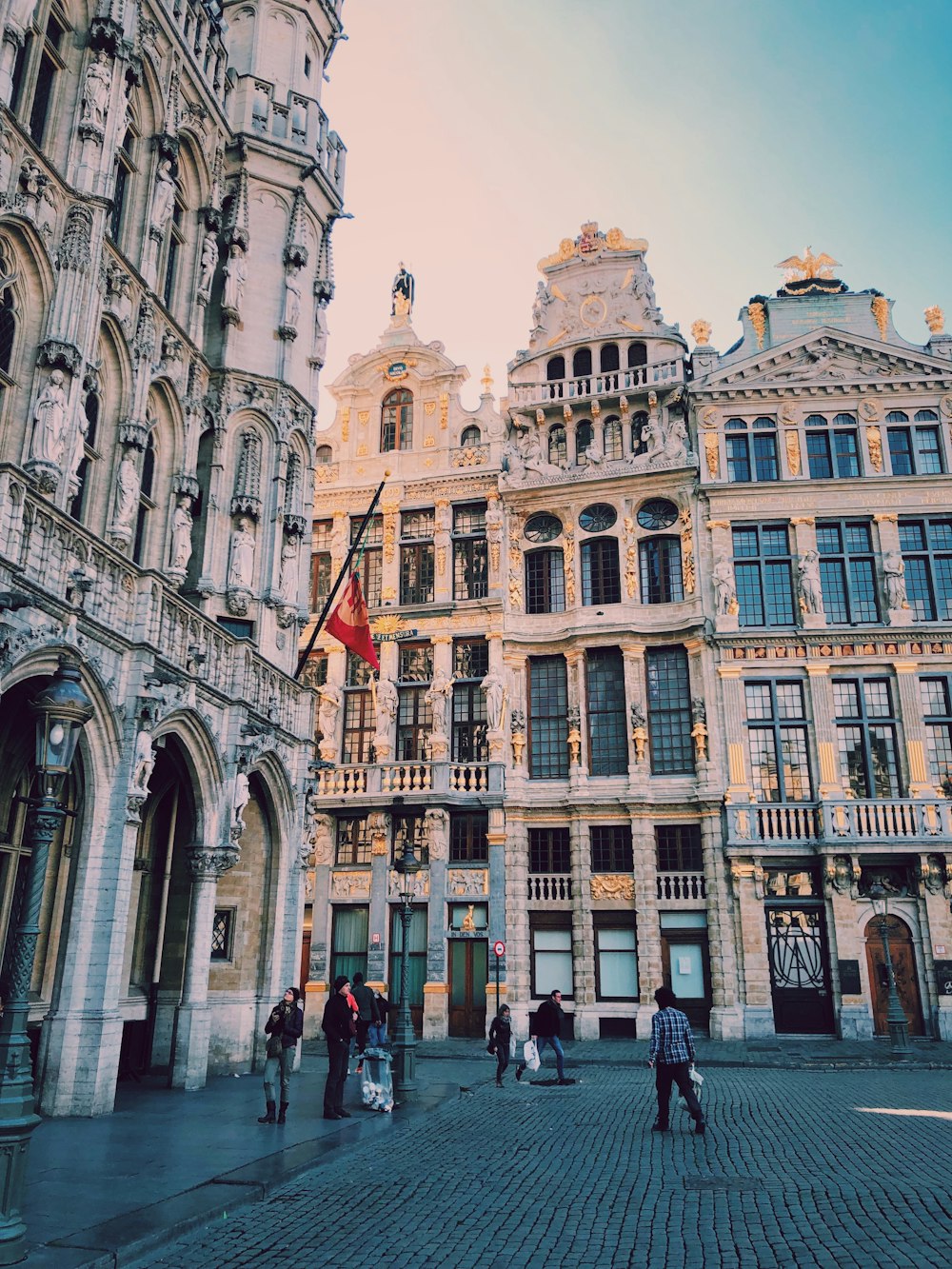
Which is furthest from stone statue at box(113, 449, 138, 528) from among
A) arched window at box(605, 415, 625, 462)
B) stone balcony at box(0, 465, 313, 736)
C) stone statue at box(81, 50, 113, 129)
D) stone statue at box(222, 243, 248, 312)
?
arched window at box(605, 415, 625, 462)

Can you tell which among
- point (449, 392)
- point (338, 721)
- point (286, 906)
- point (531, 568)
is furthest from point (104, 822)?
point (449, 392)

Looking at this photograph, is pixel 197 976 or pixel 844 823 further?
pixel 844 823

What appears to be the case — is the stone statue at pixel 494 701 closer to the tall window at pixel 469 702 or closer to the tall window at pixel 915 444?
the tall window at pixel 469 702

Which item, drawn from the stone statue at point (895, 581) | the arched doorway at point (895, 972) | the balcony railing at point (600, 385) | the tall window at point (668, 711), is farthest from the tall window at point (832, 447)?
the arched doorway at point (895, 972)

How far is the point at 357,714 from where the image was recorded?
111 ft

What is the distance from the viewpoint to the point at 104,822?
14836mm

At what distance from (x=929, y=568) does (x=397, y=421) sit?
59.6ft

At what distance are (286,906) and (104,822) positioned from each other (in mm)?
6846

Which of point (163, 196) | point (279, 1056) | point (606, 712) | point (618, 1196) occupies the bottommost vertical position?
point (618, 1196)

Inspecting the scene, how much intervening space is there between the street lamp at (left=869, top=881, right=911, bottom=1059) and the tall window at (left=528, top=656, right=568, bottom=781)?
964 cm

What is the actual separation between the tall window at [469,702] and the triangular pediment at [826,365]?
11.3 metres

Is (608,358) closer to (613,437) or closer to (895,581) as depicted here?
(613,437)

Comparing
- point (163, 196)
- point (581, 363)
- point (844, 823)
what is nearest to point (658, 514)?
point (581, 363)

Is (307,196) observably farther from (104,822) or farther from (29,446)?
(104,822)
